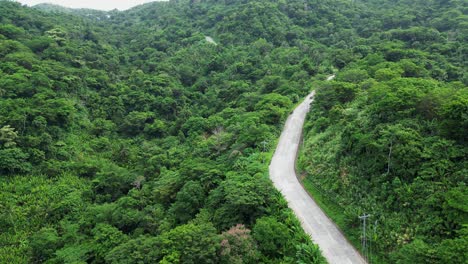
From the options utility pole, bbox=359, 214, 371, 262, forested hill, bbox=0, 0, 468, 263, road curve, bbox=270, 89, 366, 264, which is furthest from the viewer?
forested hill, bbox=0, 0, 468, 263

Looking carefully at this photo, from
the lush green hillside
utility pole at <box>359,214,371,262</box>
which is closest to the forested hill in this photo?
the lush green hillside

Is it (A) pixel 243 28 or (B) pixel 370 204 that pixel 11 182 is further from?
(A) pixel 243 28

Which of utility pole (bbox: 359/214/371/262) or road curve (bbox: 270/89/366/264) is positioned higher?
utility pole (bbox: 359/214/371/262)

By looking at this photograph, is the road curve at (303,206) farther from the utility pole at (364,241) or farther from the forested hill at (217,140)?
the forested hill at (217,140)

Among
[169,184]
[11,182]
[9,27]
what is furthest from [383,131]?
[9,27]

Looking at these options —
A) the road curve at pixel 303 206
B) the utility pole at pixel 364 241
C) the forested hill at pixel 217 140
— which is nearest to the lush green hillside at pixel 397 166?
the forested hill at pixel 217 140

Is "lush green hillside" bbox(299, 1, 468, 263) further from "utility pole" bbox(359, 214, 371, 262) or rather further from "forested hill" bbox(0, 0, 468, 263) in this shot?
"utility pole" bbox(359, 214, 371, 262)
